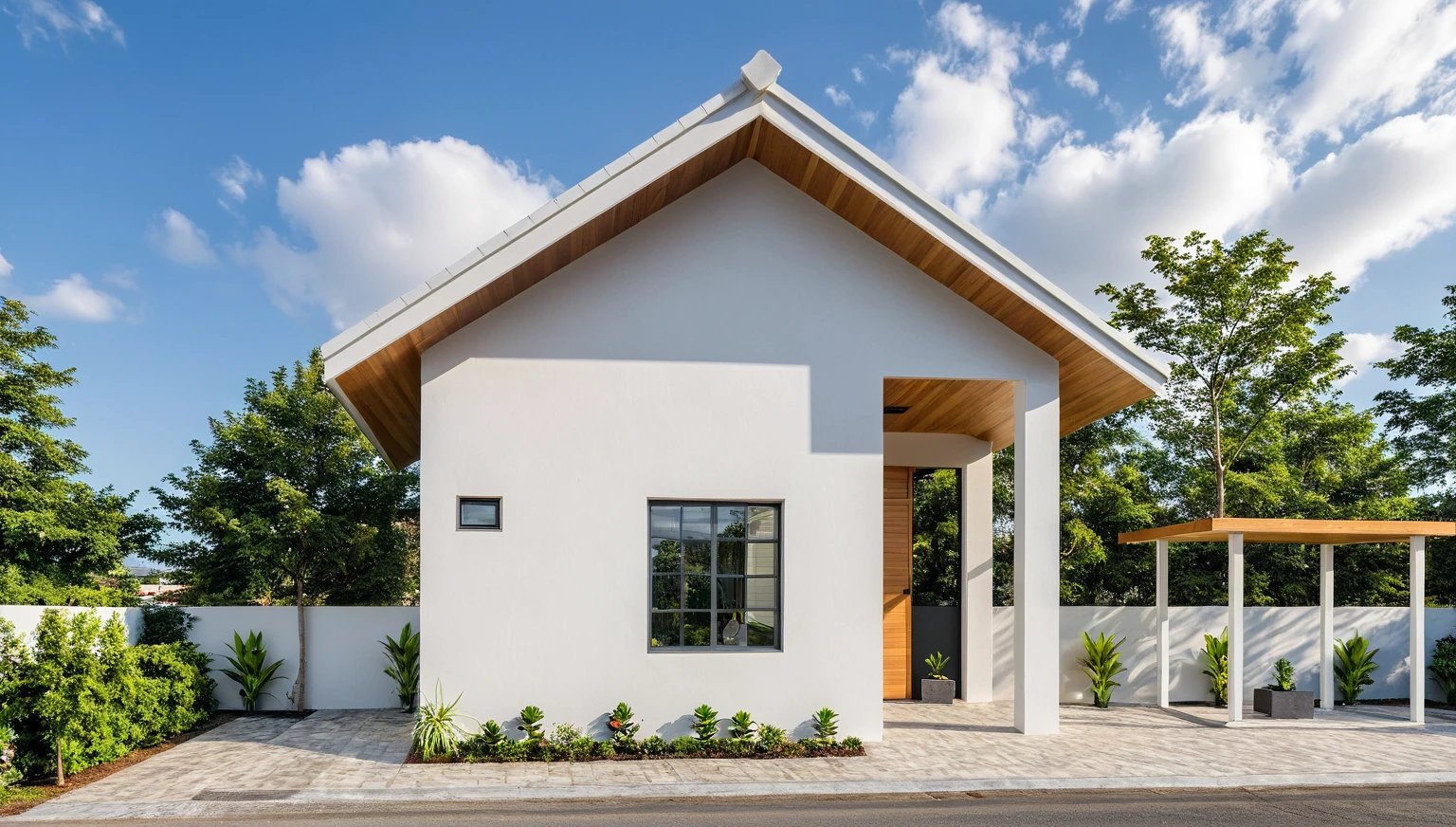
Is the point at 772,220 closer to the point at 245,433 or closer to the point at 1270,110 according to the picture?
the point at 245,433

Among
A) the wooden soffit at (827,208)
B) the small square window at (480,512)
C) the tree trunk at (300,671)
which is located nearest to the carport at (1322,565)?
the wooden soffit at (827,208)

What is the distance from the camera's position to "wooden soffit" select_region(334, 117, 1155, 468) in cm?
905

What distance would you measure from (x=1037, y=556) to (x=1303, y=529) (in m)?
3.77

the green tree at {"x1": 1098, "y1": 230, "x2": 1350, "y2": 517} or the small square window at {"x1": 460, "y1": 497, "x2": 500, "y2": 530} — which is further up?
the green tree at {"x1": 1098, "y1": 230, "x2": 1350, "y2": 517}

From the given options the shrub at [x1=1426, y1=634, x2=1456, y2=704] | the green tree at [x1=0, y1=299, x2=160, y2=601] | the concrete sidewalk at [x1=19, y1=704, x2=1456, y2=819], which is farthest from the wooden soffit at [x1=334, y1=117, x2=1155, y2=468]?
the green tree at [x1=0, y1=299, x2=160, y2=601]

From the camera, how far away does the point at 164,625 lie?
11.4 m

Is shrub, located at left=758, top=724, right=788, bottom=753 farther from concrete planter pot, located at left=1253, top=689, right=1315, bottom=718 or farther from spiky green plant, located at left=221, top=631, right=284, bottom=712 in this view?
concrete planter pot, located at left=1253, top=689, right=1315, bottom=718

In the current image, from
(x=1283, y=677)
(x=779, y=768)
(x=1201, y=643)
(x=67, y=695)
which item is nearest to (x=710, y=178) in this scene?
(x=779, y=768)

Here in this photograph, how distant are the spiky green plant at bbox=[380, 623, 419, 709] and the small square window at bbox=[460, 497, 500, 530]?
369 centimetres

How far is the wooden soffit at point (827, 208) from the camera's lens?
9047mm

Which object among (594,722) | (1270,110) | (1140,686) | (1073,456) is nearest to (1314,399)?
(1073,456)

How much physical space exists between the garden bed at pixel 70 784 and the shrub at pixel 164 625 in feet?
5.58

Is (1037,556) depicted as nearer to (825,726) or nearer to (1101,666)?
(825,726)

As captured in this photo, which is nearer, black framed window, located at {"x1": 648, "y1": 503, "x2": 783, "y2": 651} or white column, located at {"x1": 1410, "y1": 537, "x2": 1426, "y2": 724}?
black framed window, located at {"x1": 648, "y1": 503, "x2": 783, "y2": 651}
